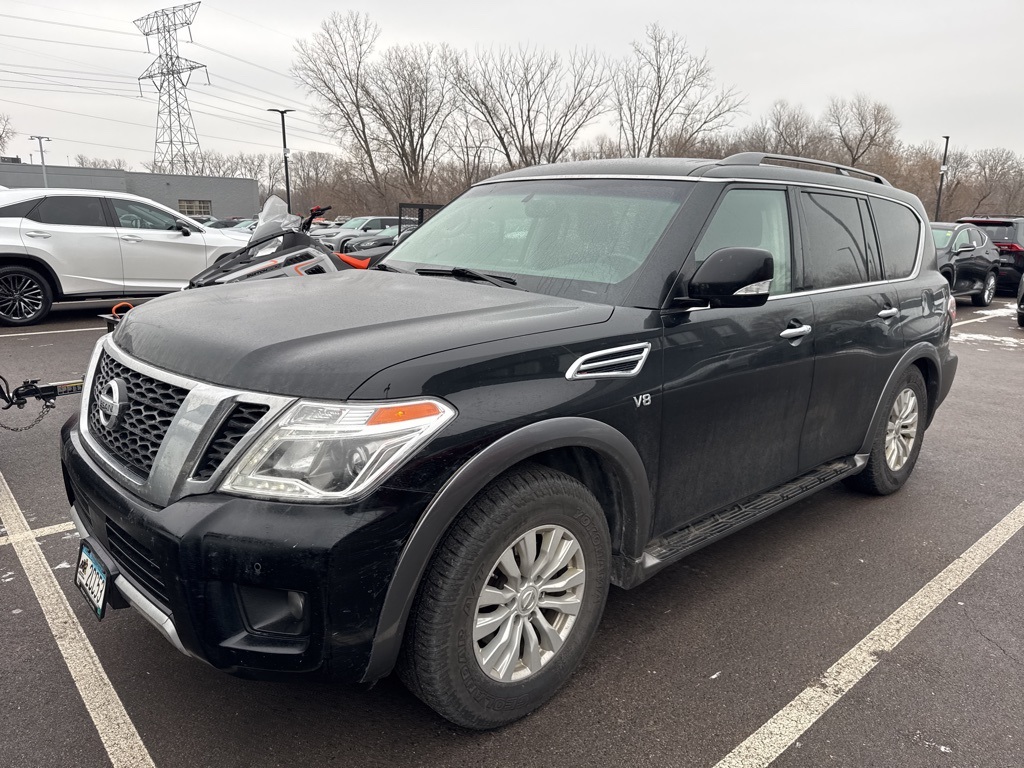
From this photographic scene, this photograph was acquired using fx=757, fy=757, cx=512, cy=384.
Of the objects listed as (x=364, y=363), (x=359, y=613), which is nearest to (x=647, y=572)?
(x=359, y=613)

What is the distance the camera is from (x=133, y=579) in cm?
225

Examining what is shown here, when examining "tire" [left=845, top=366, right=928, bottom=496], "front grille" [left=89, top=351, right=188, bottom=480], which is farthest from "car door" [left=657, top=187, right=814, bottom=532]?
"front grille" [left=89, top=351, right=188, bottom=480]

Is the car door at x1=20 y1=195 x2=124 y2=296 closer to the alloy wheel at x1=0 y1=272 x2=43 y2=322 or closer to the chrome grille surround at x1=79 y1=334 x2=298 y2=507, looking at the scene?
the alloy wheel at x1=0 y1=272 x2=43 y2=322

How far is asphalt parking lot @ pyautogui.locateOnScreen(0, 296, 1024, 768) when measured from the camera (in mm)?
2375

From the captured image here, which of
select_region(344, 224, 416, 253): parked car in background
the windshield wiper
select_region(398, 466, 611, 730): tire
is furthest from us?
select_region(344, 224, 416, 253): parked car in background

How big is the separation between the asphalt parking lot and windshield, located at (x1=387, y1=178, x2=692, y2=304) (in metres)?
1.44

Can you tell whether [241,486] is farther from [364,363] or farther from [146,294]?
[146,294]

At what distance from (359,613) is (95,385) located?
1415 mm

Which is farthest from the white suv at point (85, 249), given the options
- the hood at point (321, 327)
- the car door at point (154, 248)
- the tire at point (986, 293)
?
the tire at point (986, 293)

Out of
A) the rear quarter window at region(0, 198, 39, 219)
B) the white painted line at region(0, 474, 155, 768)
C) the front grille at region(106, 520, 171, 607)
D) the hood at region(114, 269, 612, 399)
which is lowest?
the white painted line at region(0, 474, 155, 768)

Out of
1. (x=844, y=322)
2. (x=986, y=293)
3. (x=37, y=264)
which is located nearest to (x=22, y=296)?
(x=37, y=264)

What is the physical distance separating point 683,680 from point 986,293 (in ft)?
53.1

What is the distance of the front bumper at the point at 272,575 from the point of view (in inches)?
76.7

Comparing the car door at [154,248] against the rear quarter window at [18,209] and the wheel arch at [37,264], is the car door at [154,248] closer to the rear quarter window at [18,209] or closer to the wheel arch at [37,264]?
the wheel arch at [37,264]
